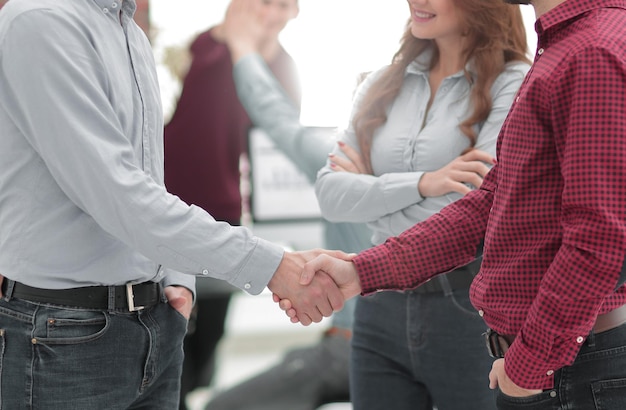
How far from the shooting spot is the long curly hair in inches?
80.5

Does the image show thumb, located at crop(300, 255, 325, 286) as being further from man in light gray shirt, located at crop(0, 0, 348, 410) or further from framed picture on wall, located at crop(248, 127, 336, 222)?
framed picture on wall, located at crop(248, 127, 336, 222)

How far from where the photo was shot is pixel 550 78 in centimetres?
126

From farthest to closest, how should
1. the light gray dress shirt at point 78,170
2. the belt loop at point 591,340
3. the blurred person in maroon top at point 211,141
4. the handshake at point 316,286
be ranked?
the blurred person in maroon top at point 211,141
the handshake at point 316,286
the light gray dress shirt at point 78,170
the belt loop at point 591,340

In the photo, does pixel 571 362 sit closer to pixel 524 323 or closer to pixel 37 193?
pixel 524 323

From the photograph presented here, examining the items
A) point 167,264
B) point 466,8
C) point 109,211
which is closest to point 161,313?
point 167,264

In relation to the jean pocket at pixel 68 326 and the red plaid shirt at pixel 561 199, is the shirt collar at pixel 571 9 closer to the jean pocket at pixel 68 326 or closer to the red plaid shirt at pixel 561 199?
the red plaid shirt at pixel 561 199

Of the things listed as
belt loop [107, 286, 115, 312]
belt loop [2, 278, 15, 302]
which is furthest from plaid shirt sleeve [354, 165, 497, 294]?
belt loop [2, 278, 15, 302]

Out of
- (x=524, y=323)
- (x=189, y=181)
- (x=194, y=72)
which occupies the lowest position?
(x=189, y=181)

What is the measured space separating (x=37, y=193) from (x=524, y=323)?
3.06ft

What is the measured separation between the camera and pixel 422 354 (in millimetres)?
1955

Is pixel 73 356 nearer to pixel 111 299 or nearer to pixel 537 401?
pixel 111 299

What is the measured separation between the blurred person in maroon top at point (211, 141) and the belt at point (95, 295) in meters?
2.10

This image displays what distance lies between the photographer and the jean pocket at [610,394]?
4.18 ft

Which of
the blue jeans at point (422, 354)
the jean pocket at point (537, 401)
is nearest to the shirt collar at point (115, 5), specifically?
the blue jeans at point (422, 354)
